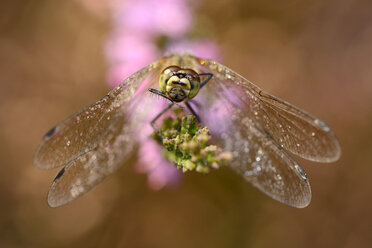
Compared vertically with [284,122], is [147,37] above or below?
above

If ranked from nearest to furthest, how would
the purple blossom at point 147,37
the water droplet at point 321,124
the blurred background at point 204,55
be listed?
the water droplet at point 321,124
the purple blossom at point 147,37
the blurred background at point 204,55

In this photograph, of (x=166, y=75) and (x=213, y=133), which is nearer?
(x=166, y=75)

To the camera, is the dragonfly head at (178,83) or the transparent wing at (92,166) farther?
the transparent wing at (92,166)

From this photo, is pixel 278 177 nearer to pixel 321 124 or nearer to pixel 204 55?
pixel 321 124

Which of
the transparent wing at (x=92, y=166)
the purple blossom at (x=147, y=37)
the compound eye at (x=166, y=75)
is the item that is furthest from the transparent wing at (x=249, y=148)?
the purple blossom at (x=147, y=37)

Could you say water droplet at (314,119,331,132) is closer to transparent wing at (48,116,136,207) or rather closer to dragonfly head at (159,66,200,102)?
dragonfly head at (159,66,200,102)

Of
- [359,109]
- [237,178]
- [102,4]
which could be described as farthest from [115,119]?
[359,109]

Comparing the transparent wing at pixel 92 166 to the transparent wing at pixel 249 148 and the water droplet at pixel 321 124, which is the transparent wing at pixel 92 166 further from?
the water droplet at pixel 321 124

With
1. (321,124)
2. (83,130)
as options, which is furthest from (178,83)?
(321,124)
